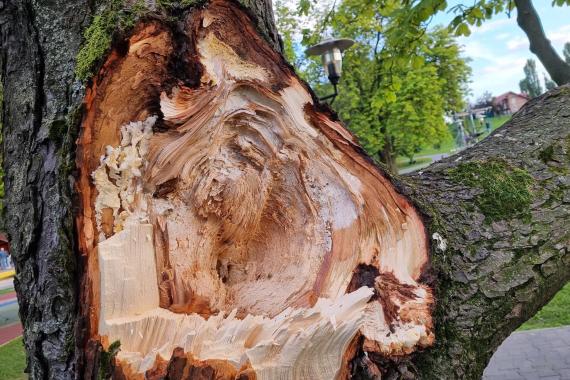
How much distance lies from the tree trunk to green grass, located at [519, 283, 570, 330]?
5.21m

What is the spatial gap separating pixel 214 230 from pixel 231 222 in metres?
0.05

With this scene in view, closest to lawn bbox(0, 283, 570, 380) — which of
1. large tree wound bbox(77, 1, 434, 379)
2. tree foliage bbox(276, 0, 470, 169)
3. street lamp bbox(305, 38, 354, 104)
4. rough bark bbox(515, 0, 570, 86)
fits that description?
rough bark bbox(515, 0, 570, 86)

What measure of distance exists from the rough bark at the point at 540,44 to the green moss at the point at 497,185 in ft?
7.97

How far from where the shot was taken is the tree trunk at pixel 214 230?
995 millimetres

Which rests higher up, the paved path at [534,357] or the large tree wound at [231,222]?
the large tree wound at [231,222]

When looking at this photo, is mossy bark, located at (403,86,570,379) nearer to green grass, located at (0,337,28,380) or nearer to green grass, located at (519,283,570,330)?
Result: green grass, located at (519,283,570,330)

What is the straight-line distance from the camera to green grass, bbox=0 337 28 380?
625cm

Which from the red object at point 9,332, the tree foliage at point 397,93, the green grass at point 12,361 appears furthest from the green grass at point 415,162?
the green grass at point 12,361

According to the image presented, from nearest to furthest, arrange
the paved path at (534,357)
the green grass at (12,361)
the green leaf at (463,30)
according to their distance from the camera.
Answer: the green leaf at (463,30) < the paved path at (534,357) < the green grass at (12,361)

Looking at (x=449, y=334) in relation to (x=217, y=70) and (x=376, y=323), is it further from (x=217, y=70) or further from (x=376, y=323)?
(x=217, y=70)

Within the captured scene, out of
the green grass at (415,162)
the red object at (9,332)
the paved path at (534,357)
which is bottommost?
the paved path at (534,357)

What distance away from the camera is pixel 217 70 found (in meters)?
1.18

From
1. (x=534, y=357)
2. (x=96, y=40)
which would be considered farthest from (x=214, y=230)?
(x=534, y=357)

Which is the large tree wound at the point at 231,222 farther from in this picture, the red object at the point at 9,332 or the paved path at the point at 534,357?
the red object at the point at 9,332
